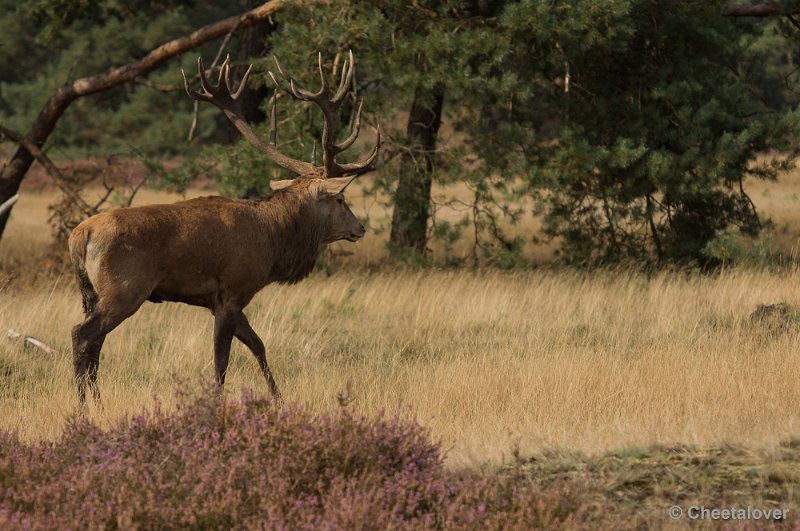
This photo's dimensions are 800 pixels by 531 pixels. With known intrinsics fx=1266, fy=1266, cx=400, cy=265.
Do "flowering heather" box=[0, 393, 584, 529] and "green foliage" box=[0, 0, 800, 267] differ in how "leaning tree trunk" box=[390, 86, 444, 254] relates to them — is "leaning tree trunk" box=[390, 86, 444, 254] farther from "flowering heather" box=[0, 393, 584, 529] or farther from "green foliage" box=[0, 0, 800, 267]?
"flowering heather" box=[0, 393, 584, 529]

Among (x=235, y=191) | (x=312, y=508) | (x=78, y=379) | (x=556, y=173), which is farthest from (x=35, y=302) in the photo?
(x=312, y=508)

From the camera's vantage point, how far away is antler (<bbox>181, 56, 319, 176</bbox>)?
9469 mm

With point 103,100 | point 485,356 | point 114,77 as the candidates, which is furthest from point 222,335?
point 103,100

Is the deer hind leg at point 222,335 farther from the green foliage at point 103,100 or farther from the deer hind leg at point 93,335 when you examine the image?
the green foliage at point 103,100

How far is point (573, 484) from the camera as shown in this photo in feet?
17.7

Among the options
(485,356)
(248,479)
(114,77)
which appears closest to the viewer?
(248,479)

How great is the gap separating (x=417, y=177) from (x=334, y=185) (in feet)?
18.3

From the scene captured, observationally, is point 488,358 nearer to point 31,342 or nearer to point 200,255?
point 200,255

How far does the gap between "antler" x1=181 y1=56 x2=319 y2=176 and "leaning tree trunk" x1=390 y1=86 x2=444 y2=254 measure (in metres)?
3.66

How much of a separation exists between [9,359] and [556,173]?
254 inches

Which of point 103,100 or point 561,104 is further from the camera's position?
point 103,100

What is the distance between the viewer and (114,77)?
15.6 m
